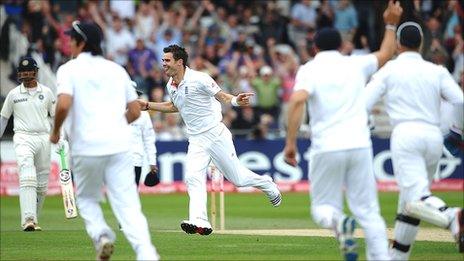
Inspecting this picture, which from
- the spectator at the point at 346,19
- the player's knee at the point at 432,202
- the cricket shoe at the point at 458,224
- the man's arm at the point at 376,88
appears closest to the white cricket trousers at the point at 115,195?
the man's arm at the point at 376,88

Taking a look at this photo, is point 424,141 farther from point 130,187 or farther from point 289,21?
point 289,21

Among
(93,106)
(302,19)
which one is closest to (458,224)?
(93,106)

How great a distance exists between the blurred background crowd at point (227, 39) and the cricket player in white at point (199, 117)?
1085 centimetres

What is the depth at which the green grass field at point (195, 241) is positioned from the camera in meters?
14.0

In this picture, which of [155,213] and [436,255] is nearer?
[436,255]

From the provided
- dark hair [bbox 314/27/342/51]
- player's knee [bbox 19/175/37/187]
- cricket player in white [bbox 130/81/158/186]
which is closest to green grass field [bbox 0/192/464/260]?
player's knee [bbox 19/175/37/187]

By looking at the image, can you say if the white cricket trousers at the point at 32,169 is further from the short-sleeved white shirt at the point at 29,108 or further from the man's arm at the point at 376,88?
the man's arm at the point at 376,88

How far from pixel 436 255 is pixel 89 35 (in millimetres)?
4945

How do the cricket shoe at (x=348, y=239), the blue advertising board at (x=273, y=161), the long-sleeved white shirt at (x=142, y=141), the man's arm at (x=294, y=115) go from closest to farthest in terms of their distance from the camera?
the cricket shoe at (x=348, y=239)
the man's arm at (x=294, y=115)
the long-sleeved white shirt at (x=142, y=141)
the blue advertising board at (x=273, y=161)

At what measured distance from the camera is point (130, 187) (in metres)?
11.4

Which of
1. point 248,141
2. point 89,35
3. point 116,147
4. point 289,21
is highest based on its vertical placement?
point 89,35

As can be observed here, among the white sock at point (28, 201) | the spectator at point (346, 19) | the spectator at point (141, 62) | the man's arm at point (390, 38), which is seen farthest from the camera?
the spectator at point (346, 19)

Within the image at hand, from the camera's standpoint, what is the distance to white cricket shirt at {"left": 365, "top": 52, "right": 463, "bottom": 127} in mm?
11898

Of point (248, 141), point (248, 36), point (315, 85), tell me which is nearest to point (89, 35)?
point (315, 85)
